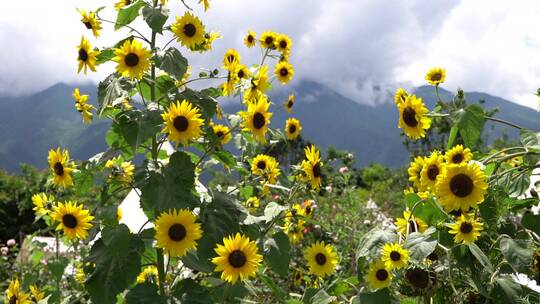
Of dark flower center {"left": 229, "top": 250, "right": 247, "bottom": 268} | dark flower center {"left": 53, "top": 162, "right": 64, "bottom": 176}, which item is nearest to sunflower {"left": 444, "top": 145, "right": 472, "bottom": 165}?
dark flower center {"left": 229, "top": 250, "right": 247, "bottom": 268}

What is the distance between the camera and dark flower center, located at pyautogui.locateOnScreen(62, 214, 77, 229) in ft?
7.89

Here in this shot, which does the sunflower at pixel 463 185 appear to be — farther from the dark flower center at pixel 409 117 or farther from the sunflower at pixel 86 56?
the sunflower at pixel 86 56

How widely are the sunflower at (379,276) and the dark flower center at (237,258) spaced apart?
49cm

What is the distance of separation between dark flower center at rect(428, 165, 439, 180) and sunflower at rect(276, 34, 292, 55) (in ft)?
6.50

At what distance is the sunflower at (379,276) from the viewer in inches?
78.1

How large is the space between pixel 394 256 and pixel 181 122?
0.98m

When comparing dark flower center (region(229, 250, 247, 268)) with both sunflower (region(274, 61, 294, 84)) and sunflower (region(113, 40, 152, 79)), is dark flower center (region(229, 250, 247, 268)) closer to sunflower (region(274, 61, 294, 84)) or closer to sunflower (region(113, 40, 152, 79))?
sunflower (region(113, 40, 152, 79))

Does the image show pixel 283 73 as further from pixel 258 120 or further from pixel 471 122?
pixel 471 122

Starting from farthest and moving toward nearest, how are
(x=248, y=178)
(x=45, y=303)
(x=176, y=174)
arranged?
(x=248, y=178)
(x=45, y=303)
(x=176, y=174)

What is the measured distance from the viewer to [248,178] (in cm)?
290

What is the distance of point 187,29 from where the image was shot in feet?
8.05

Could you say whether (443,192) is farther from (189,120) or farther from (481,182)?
(189,120)

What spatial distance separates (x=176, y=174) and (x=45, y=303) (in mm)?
1137

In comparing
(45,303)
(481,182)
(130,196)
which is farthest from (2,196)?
(481,182)
